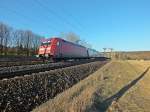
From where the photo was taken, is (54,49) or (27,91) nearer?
(27,91)

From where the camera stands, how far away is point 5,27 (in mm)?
80000

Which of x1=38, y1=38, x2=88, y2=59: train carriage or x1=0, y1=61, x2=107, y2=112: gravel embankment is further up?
x1=38, y1=38, x2=88, y2=59: train carriage

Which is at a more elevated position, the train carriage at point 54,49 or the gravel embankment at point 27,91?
the train carriage at point 54,49

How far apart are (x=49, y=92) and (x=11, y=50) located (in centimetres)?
6309

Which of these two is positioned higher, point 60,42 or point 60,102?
point 60,42

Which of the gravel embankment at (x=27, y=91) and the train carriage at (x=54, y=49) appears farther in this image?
the train carriage at (x=54, y=49)

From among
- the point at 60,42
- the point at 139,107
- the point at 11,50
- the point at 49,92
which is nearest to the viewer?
the point at 49,92

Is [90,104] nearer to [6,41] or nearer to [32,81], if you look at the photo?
[32,81]

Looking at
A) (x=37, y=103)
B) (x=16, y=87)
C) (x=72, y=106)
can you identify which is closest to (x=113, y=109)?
(x=72, y=106)

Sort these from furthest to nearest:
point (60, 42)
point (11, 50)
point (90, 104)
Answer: point (11, 50) → point (60, 42) → point (90, 104)

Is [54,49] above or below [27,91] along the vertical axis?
above

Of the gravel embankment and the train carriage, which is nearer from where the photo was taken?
the gravel embankment

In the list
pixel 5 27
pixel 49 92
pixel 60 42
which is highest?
pixel 5 27

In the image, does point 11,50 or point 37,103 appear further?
point 11,50
